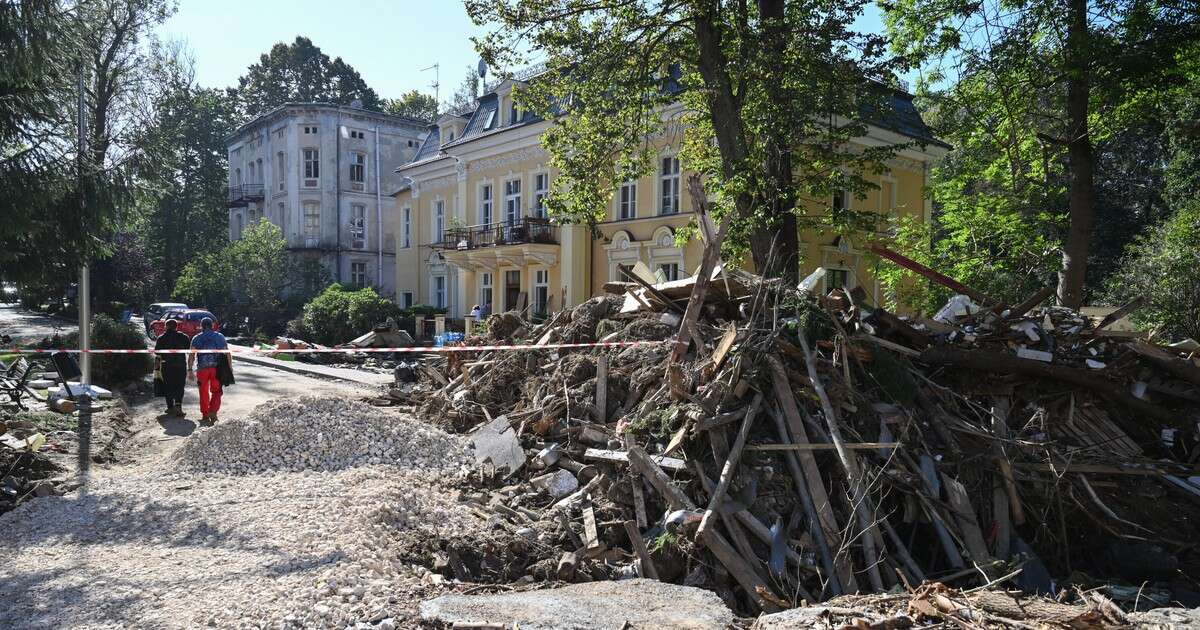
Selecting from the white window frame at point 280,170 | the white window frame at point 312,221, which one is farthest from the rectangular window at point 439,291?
the white window frame at point 280,170

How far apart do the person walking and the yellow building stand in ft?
35.1

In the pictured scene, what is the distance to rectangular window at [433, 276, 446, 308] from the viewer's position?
34531 mm

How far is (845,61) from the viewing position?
1291 cm

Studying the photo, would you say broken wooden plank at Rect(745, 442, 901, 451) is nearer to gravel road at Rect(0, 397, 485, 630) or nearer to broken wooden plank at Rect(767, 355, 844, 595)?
broken wooden plank at Rect(767, 355, 844, 595)

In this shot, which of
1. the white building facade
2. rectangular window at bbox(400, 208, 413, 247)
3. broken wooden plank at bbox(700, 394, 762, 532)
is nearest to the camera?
broken wooden plank at bbox(700, 394, 762, 532)

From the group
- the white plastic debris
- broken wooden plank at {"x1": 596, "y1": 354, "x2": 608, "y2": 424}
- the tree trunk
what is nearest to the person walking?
broken wooden plank at {"x1": 596, "y1": 354, "x2": 608, "y2": 424}

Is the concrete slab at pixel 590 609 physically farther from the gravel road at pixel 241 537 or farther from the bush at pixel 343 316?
the bush at pixel 343 316

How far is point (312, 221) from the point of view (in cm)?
4328

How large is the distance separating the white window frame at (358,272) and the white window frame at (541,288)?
19841 mm

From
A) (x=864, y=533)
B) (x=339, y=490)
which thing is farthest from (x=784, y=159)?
(x=339, y=490)

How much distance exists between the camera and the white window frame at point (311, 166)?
42938mm

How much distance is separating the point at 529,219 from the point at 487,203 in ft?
15.8

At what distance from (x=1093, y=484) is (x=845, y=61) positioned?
8484 mm

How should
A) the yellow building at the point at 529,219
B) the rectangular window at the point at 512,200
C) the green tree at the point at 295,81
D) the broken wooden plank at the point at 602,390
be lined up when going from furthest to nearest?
the green tree at the point at 295,81
the rectangular window at the point at 512,200
the yellow building at the point at 529,219
the broken wooden plank at the point at 602,390
